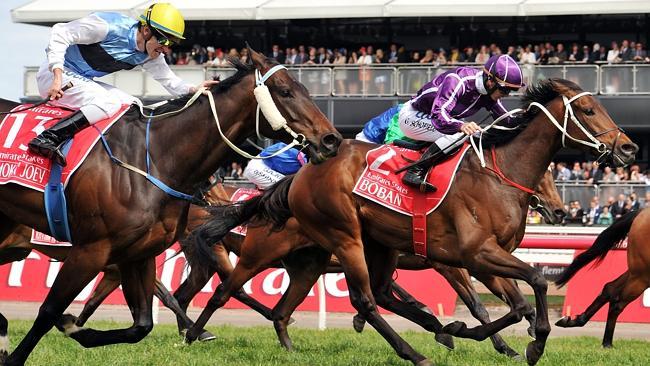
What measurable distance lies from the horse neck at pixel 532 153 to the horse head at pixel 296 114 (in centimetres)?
170

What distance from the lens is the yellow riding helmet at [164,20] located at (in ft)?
19.7

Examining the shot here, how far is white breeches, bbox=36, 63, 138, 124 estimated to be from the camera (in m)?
6.00

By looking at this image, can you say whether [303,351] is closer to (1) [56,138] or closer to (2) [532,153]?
(2) [532,153]

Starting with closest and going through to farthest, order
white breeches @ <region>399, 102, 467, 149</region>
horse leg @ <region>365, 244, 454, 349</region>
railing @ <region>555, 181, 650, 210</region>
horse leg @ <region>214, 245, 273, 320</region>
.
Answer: white breeches @ <region>399, 102, 467, 149</region>, horse leg @ <region>365, 244, 454, 349</region>, horse leg @ <region>214, 245, 273, 320</region>, railing @ <region>555, 181, 650, 210</region>

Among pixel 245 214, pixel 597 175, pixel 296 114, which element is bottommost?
pixel 597 175

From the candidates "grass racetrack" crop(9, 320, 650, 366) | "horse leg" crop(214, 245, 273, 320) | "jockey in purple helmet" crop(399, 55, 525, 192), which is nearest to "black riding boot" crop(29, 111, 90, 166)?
"grass racetrack" crop(9, 320, 650, 366)

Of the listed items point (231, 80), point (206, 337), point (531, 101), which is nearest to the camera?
point (231, 80)

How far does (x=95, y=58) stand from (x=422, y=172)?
229cm

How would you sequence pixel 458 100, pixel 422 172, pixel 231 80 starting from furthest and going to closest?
1. pixel 458 100
2. pixel 422 172
3. pixel 231 80

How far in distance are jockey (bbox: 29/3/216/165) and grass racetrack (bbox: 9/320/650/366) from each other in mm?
1707

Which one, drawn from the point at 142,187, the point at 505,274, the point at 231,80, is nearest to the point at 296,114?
the point at 231,80

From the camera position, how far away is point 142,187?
5793 mm

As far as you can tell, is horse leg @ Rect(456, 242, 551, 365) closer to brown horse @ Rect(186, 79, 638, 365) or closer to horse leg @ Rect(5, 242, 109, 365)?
brown horse @ Rect(186, 79, 638, 365)

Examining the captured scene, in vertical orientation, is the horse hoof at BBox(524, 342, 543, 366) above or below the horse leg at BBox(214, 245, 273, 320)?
above
